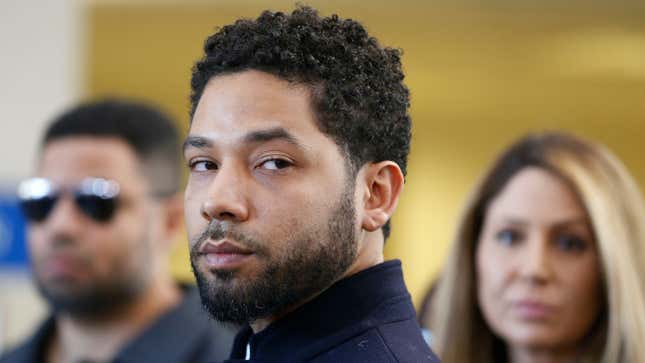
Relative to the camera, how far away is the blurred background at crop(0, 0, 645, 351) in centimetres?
537

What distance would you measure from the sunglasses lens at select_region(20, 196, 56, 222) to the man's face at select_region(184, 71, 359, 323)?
56.2 inches

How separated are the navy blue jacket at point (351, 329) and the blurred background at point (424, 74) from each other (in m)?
3.07

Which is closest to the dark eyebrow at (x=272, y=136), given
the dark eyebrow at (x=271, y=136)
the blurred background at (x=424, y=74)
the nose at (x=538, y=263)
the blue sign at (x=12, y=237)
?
the dark eyebrow at (x=271, y=136)

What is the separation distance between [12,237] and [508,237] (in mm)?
2989

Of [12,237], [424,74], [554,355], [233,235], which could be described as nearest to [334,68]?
[233,235]

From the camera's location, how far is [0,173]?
17.1 feet

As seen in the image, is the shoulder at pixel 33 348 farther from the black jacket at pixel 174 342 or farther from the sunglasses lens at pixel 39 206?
the sunglasses lens at pixel 39 206

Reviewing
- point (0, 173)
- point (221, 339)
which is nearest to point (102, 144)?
point (221, 339)

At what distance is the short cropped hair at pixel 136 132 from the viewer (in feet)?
8.98

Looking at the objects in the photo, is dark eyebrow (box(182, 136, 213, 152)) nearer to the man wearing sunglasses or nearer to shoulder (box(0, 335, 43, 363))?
the man wearing sunglasses

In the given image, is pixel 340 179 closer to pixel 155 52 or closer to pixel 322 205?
pixel 322 205

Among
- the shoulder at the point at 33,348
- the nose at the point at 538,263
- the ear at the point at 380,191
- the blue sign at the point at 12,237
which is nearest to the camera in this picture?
the ear at the point at 380,191

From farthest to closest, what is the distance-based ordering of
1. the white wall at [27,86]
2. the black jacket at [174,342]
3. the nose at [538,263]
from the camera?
the white wall at [27,86] < the black jacket at [174,342] < the nose at [538,263]

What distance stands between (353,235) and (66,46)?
Answer: 4464 millimetres
